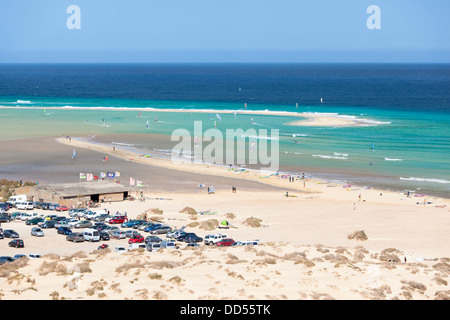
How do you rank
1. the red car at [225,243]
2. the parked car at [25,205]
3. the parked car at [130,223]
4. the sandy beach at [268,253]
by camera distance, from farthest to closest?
the parked car at [25,205], the parked car at [130,223], the red car at [225,243], the sandy beach at [268,253]

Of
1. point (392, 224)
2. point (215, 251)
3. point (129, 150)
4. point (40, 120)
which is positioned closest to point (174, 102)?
point (40, 120)

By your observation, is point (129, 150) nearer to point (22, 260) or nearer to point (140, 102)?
point (22, 260)

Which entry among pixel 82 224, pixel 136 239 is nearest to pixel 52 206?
pixel 82 224

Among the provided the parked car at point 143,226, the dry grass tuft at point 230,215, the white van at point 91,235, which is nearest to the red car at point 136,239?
the white van at point 91,235

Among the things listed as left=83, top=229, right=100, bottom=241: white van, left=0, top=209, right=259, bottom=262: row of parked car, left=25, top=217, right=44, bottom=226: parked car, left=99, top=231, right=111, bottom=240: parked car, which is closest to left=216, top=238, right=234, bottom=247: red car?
left=0, top=209, right=259, bottom=262: row of parked car

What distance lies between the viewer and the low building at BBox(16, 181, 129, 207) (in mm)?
44875

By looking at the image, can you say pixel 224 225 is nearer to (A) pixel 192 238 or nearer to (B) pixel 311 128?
(A) pixel 192 238

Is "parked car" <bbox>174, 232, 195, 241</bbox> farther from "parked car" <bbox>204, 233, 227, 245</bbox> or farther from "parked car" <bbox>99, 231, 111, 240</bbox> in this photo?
"parked car" <bbox>99, 231, 111, 240</bbox>

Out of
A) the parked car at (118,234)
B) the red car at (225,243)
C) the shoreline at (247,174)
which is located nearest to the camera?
the red car at (225,243)

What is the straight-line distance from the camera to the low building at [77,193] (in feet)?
147

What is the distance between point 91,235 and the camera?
33188 millimetres

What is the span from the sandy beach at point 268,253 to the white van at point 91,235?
910mm

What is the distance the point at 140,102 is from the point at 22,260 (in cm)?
11870

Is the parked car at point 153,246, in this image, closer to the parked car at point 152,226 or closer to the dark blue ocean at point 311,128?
the parked car at point 152,226
